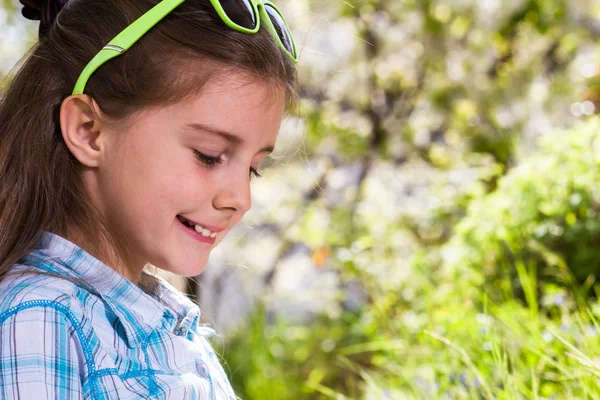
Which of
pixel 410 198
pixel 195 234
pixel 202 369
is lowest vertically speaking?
pixel 410 198

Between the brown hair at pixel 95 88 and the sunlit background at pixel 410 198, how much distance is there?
165 centimetres

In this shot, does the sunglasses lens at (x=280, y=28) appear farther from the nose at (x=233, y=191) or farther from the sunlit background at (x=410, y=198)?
the sunlit background at (x=410, y=198)

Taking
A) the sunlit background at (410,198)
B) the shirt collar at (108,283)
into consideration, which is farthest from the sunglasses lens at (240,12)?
the sunlit background at (410,198)

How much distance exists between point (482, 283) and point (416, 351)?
1.64 feet

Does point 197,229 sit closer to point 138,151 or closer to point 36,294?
point 138,151

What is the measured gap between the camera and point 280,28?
1.47 metres

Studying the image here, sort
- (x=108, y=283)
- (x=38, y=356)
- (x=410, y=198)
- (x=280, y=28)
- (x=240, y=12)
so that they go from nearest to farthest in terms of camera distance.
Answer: (x=38, y=356), (x=108, y=283), (x=240, y=12), (x=280, y=28), (x=410, y=198)

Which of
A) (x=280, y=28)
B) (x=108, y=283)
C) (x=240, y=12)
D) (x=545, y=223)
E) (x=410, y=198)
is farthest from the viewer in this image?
(x=410, y=198)

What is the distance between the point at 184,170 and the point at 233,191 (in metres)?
0.10

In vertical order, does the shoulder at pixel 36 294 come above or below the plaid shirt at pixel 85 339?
above

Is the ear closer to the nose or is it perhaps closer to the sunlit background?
the nose

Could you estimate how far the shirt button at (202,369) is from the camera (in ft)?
4.13

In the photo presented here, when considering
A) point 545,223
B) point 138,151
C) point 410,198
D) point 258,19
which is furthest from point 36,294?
point 410,198

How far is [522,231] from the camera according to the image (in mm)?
3008
